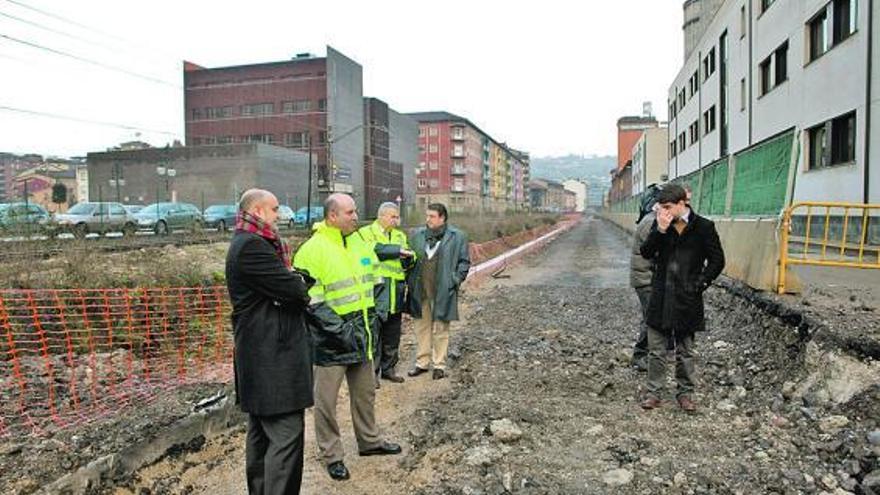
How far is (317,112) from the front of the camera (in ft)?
221

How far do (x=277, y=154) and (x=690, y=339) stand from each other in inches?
2179

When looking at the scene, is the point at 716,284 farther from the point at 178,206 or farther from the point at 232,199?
the point at 232,199

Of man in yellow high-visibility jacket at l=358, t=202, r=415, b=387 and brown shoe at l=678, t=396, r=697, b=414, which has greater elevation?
man in yellow high-visibility jacket at l=358, t=202, r=415, b=387

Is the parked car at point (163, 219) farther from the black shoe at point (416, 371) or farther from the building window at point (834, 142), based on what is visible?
the black shoe at point (416, 371)

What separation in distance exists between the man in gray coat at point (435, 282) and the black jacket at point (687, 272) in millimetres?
2288

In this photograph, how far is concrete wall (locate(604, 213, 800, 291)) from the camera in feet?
28.9

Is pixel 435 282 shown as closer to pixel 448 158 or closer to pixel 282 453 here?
pixel 282 453

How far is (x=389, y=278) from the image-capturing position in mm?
6633

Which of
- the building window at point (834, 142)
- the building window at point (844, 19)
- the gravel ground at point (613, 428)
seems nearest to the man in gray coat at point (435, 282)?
the gravel ground at point (613, 428)

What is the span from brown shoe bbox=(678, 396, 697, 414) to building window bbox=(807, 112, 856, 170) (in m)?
14.4

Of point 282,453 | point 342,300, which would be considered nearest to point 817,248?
point 342,300

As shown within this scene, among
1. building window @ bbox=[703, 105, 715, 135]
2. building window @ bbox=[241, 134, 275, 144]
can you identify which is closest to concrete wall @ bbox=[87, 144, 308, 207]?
building window @ bbox=[241, 134, 275, 144]

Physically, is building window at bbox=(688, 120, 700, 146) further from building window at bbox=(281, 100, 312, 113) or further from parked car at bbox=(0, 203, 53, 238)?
building window at bbox=(281, 100, 312, 113)

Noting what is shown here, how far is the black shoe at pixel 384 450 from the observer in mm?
4898
